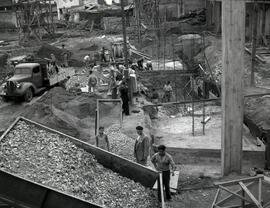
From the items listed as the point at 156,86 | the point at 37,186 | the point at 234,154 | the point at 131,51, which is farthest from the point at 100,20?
the point at 37,186

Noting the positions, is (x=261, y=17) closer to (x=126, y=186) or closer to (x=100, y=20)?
(x=100, y=20)

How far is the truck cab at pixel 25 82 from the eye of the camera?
1953 cm

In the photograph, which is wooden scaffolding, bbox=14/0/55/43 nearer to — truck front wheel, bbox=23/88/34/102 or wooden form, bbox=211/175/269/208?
truck front wheel, bbox=23/88/34/102

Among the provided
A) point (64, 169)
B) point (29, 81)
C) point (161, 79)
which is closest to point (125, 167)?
point (64, 169)

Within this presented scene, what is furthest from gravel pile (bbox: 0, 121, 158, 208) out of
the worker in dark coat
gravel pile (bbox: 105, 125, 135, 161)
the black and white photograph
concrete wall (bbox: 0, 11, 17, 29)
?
concrete wall (bbox: 0, 11, 17, 29)

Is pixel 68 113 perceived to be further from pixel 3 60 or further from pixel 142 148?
pixel 3 60

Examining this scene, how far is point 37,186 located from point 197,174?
253 inches

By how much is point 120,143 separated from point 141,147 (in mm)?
3307

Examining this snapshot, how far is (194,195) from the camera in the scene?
10695 millimetres

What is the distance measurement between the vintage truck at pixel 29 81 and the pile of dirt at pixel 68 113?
1535mm

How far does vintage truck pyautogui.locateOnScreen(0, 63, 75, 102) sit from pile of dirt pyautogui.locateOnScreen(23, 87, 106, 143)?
1535 mm

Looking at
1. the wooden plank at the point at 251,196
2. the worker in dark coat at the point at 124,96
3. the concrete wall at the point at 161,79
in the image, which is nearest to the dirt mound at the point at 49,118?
the worker in dark coat at the point at 124,96

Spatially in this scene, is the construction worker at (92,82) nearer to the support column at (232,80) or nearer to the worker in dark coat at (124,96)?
the worker in dark coat at (124,96)

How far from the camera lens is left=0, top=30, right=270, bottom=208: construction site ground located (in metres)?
11.0
